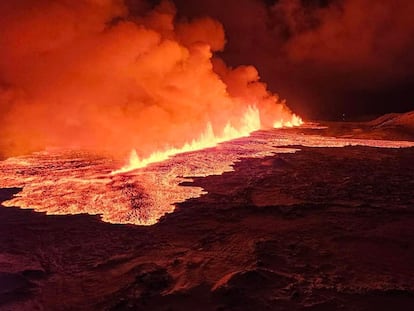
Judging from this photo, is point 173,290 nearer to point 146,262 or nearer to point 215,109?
point 146,262

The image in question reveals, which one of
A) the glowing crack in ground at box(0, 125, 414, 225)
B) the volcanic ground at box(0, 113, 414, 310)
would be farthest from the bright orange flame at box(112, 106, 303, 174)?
the volcanic ground at box(0, 113, 414, 310)

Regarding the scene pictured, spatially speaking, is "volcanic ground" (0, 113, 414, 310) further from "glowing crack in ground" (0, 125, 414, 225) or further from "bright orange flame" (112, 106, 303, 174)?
"bright orange flame" (112, 106, 303, 174)

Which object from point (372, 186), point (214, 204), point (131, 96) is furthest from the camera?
point (131, 96)

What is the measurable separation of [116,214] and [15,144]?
1548cm

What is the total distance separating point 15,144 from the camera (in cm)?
2103

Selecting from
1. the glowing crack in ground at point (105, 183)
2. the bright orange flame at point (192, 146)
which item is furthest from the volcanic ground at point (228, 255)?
the bright orange flame at point (192, 146)

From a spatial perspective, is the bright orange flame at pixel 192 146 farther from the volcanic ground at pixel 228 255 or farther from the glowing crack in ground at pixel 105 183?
the volcanic ground at pixel 228 255

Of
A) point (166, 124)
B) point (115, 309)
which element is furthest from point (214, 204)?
point (166, 124)

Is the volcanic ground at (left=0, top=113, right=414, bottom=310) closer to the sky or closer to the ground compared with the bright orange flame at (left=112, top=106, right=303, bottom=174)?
closer to the ground

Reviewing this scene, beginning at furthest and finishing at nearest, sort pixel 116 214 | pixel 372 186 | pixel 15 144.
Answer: pixel 15 144 < pixel 372 186 < pixel 116 214

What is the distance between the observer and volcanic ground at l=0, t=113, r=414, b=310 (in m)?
4.75

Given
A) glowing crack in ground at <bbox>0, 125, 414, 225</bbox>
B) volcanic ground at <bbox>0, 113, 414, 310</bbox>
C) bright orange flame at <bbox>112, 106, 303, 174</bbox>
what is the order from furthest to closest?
bright orange flame at <bbox>112, 106, 303, 174</bbox>
glowing crack in ground at <bbox>0, 125, 414, 225</bbox>
volcanic ground at <bbox>0, 113, 414, 310</bbox>

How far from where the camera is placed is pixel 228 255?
6.07 meters

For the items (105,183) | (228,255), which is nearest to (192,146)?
(105,183)
